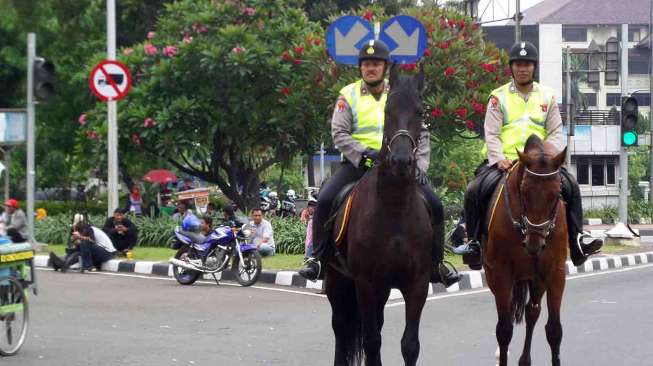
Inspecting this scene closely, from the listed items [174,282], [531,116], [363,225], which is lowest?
[174,282]

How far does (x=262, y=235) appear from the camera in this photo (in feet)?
70.8

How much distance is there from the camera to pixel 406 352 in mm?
8234

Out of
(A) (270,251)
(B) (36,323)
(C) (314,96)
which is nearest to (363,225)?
(B) (36,323)

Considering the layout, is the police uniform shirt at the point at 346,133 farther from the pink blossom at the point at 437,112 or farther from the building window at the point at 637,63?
the building window at the point at 637,63

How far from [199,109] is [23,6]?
1948 centimetres

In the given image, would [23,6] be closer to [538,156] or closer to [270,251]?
[538,156]

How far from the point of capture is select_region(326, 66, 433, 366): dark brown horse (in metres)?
8.13

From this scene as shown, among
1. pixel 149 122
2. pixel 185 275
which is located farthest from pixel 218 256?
pixel 149 122

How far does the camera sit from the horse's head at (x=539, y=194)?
28.8 ft

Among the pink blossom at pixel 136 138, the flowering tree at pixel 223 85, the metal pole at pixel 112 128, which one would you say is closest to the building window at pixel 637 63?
the flowering tree at pixel 223 85

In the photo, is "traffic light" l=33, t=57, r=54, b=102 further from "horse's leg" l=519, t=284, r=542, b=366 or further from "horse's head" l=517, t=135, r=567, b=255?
"horse's head" l=517, t=135, r=567, b=255

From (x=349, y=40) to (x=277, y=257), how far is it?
27.1ft

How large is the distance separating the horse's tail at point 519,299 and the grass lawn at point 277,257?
34.0ft

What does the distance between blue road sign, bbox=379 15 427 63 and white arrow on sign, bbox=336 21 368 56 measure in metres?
0.29
